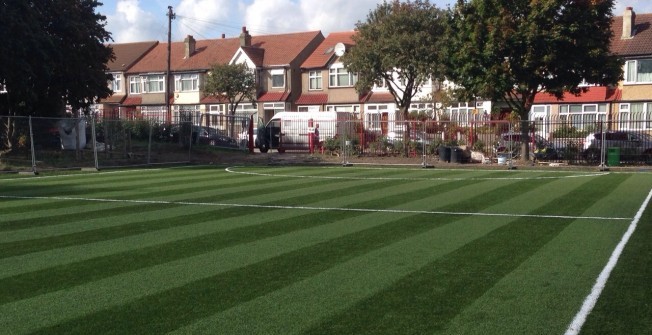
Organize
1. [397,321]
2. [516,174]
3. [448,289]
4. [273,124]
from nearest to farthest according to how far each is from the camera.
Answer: [397,321]
[448,289]
[516,174]
[273,124]

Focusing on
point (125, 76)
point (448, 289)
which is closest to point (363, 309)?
point (448, 289)

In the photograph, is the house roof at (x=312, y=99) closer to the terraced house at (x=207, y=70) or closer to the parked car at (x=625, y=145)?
the terraced house at (x=207, y=70)

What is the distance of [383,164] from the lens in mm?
31891

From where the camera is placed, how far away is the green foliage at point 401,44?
155ft

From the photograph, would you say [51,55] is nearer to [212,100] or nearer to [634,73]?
[212,100]

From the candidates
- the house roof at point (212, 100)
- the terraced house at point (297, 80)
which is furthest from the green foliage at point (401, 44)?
the house roof at point (212, 100)

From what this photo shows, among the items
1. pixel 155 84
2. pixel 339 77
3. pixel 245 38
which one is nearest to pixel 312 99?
pixel 339 77

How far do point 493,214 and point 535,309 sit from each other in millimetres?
7342

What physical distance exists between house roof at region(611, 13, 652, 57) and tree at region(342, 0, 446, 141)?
13.5 meters

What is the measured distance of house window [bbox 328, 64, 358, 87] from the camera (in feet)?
199

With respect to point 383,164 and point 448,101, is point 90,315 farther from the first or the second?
point 448,101

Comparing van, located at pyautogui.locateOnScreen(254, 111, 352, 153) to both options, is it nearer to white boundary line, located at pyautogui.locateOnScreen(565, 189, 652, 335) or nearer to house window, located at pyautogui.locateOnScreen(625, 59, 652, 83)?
house window, located at pyautogui.locateOnScreen(625, 59, 652, 83)

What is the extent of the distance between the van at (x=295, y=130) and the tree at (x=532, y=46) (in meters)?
12.0

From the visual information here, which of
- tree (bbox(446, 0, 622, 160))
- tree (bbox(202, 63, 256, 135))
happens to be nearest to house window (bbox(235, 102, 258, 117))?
tree (bbox(202, 63, 256, 135))
